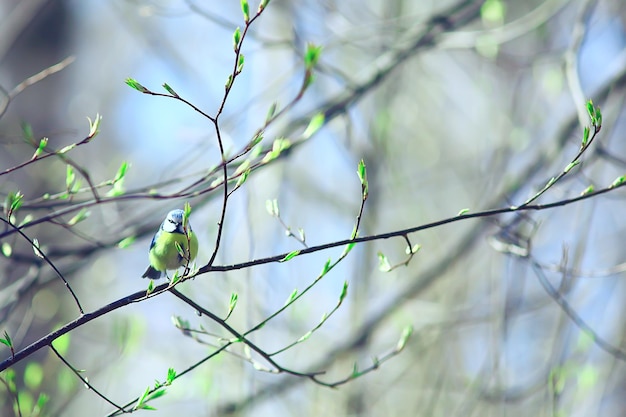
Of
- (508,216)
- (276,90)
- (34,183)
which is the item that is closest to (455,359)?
(508,216)

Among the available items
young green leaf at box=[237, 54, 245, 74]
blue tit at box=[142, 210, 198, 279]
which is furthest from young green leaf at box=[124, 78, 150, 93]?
blue tit at box=[142, 210, 198, 279]

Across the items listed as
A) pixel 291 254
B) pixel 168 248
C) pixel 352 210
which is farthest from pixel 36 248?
pixel 352 210

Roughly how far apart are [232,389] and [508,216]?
1921mm

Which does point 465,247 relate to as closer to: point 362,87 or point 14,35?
point 362,87

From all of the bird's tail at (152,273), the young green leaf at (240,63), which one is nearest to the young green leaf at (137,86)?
the young green leaf at (240,63)

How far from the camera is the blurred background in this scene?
258 centimetres

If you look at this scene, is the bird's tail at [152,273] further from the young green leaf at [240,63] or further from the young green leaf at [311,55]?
the young green leaf at [311,55]

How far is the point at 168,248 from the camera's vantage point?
1.57m

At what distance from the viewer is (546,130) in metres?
4.34

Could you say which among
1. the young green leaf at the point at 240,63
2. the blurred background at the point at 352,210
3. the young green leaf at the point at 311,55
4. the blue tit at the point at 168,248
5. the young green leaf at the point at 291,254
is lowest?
the young green leaf at the point at 291,254

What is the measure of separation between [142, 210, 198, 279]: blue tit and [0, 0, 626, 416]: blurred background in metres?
0.12

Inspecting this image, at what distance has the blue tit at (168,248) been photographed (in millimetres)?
1555

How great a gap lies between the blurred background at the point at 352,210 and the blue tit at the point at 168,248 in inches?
4.6

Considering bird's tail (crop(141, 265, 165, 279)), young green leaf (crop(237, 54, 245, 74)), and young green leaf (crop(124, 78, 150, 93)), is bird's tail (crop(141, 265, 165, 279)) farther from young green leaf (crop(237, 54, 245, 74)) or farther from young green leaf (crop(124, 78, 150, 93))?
young green leaf (crop(237, 54, 245, 74))
